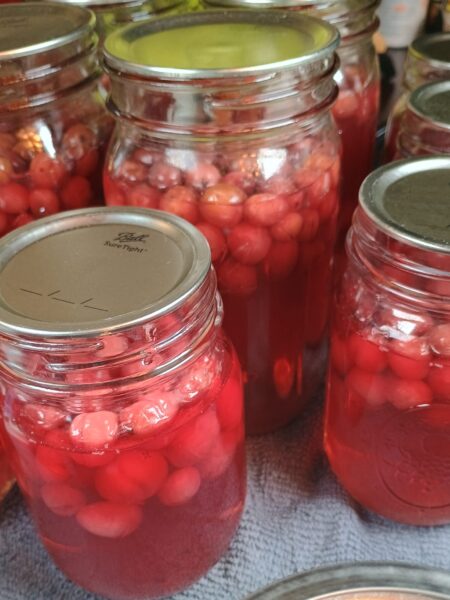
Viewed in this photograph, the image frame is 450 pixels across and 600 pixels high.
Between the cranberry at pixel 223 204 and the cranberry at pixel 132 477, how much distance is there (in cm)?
18

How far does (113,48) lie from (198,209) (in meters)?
0.14

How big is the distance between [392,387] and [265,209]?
0.16 meters

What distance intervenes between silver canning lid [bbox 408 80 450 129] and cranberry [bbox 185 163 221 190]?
19cm

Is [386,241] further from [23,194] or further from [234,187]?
[23,194]

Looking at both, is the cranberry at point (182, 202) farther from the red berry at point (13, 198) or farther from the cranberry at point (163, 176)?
the red berry at point (13, 198)

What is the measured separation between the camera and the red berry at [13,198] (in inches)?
22.6

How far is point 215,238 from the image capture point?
0.55 m

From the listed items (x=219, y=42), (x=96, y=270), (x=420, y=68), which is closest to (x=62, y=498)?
(x=96, y=270)

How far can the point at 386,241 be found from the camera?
0.48 m

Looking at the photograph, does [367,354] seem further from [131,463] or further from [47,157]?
[47,157]

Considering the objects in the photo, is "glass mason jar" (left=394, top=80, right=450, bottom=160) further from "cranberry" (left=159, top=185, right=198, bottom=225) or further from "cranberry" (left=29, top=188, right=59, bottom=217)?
"cranberry" (left=29, top=188, right=59, bottom=217)

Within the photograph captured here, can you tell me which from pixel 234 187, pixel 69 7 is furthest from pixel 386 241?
pixel 69 7

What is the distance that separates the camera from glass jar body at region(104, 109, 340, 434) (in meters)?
0.54

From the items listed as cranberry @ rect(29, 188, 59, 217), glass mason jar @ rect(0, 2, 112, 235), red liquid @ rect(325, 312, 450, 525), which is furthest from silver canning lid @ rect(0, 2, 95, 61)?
red liquid @ rect(325, 312, 450, 525)
